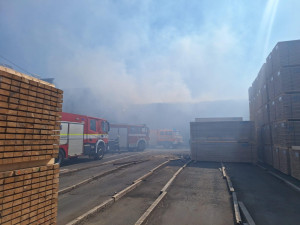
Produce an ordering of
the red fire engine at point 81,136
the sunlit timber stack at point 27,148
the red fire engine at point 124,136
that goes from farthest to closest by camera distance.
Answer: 1. the red fire engine at point 124,136
2. the red fire engine at point 81,136
3. the sunlit timber stack at point 27,148

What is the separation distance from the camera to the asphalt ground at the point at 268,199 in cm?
395

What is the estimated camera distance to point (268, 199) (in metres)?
5.07

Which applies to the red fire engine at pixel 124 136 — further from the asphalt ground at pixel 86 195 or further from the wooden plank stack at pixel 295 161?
the wooden plank stack at pixel 295 161

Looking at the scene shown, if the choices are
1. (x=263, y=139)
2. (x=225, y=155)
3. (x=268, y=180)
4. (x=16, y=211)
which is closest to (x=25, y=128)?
(x=16, y=211)

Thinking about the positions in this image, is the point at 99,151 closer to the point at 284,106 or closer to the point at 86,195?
the point at 86,195

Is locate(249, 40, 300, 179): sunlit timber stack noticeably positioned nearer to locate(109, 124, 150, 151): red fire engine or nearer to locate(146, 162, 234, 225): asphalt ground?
locate(146, 162, 234, 225): asphalt ground

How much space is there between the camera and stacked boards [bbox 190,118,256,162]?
1095 cm

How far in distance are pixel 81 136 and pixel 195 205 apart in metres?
8.63

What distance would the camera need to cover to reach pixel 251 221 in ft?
12.0

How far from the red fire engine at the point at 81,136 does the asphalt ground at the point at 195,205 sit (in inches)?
255

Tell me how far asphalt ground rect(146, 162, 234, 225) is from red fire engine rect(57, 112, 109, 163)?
6474 millimetres

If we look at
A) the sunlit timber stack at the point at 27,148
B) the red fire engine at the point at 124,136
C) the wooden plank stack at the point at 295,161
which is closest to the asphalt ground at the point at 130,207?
the sunlit timber stack at the point at 27,148

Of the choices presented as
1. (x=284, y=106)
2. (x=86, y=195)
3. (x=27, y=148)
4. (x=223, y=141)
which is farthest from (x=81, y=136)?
(x=284, y=106)

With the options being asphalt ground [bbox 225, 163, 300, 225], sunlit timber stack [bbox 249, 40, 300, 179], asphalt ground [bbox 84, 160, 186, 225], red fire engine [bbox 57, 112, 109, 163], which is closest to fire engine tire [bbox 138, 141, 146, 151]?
red fire engine [bbox 57, 112, 109, 163]
